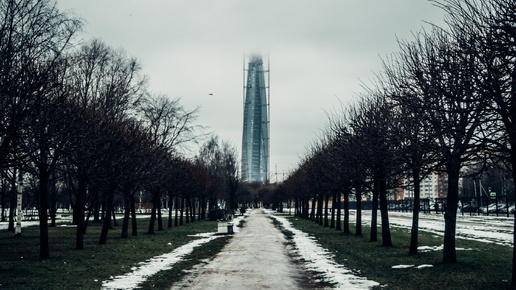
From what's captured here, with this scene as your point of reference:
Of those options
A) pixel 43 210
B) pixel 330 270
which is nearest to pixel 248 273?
pixel 330 270

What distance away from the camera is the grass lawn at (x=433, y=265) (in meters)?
12.9

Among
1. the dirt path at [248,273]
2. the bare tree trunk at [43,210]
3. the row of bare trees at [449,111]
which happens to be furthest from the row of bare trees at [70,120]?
the row of bare trees at [449,111]

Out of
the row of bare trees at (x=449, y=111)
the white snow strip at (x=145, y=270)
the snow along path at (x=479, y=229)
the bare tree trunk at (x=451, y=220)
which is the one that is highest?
the row of bare trees at (x=449, y=111)

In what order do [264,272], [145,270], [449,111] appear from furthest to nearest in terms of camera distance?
1. [145,270]
2. [264,272]
3. [449,111]

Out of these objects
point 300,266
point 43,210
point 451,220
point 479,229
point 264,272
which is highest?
point 43,210

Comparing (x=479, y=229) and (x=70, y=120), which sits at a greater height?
(x=70, y=120)

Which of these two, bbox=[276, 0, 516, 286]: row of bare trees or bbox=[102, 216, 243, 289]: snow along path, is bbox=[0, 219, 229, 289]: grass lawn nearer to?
bbox=[102, 216, 243, 289]: snow along path

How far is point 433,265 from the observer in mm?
16125

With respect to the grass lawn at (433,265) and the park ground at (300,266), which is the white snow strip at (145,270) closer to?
the park ground at (300,266)

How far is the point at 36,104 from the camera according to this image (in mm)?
14047

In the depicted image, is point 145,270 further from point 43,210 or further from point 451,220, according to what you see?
point 451,220

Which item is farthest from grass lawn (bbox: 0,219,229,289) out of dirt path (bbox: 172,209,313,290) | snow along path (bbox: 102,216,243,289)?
dirt path (bbox: 172,209,313,290)

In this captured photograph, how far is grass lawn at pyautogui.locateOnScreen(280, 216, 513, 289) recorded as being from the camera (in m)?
12.9

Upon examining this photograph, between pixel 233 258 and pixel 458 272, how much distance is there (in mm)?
8318
